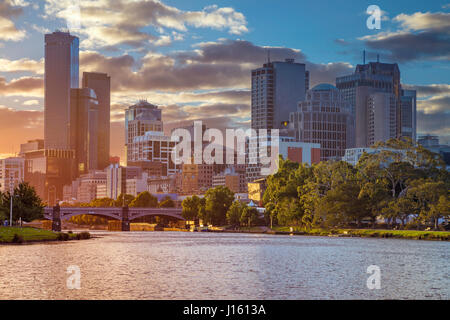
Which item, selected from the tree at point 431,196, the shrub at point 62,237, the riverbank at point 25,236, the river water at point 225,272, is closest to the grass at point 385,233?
the tree at point 431,196

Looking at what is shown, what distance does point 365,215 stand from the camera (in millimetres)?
182250

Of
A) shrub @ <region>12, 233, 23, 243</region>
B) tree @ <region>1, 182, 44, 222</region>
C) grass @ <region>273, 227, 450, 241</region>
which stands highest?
tree @ <region>1, 182, 44, 222</region>

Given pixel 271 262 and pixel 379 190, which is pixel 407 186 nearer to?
pixel 379 190

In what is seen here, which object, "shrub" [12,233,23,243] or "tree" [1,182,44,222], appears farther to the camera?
"tree" [1,182,44,222]

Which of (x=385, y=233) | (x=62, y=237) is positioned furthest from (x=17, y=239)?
(x=385, y=233)

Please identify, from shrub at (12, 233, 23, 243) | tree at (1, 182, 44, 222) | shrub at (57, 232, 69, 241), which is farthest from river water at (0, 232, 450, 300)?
tree at (1, 182, 44, 222)

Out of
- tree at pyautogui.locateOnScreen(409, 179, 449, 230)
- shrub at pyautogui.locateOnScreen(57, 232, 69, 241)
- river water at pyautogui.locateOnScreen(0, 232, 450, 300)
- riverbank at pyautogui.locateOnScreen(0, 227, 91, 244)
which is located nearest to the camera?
river water at pyautogui.locateOnScreen(0, 232, 450, 300)

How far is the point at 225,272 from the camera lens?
88.7 m

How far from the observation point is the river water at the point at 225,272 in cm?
6938

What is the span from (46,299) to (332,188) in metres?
125

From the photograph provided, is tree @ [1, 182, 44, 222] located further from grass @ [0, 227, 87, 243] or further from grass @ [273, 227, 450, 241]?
grass @ [273, 227, 450, 241]

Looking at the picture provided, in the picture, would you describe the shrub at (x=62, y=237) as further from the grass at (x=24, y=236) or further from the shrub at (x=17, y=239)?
the shrub at (x=17, y=239)

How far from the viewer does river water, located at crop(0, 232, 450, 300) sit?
69375mm

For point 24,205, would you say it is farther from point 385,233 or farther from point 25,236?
point 385,233
